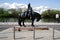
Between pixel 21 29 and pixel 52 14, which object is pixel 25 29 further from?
pixel 52 14

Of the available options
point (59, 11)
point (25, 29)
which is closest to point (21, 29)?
point (25, 29)

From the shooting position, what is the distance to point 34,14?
2658 cm

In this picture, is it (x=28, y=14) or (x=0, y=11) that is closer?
(x=28, y=14)

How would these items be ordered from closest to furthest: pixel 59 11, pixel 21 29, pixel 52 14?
pixel 21 29, pixel 52 14, pixel 59 11

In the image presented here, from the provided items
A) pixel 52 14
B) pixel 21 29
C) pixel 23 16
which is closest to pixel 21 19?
pixel 23 16

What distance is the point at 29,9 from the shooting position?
2658 centimetres

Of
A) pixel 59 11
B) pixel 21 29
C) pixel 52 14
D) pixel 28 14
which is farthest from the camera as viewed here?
pixel 59 11

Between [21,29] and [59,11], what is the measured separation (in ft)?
→ 249

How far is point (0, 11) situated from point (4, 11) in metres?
2.31

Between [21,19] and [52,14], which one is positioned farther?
[52,14]

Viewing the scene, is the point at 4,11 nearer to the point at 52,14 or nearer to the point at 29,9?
the point at 52,14

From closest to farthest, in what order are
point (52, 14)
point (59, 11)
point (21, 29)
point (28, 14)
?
point (21, 29) < point (28, 14) < point (52, 14) < point (59, 11)

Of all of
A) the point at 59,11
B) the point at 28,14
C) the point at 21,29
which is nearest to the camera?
the point at 21,29

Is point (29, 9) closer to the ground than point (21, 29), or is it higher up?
higher up
